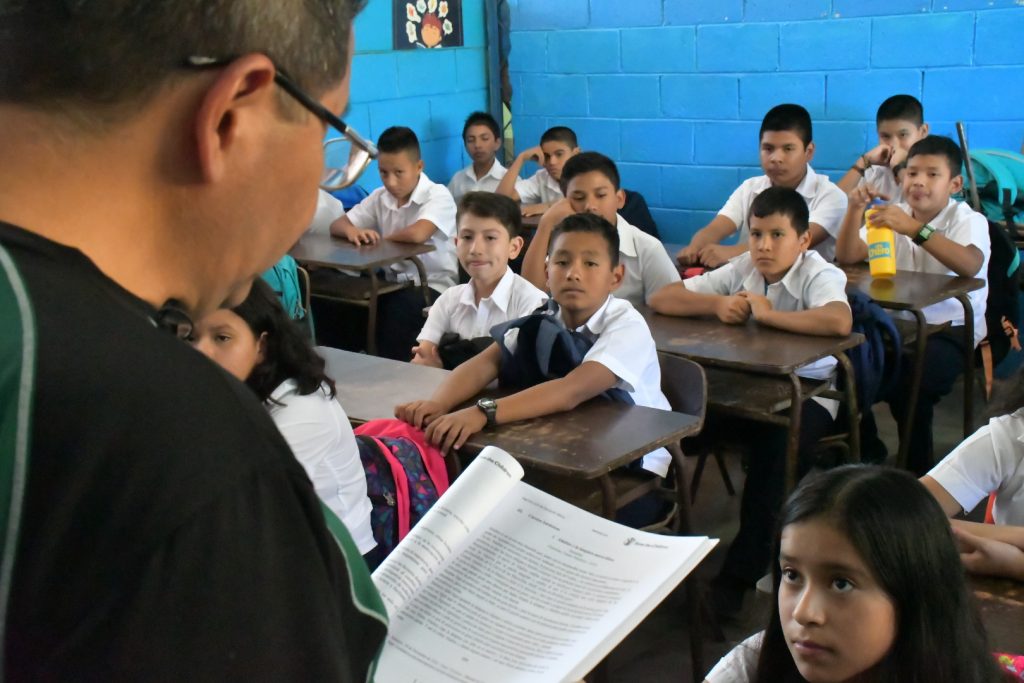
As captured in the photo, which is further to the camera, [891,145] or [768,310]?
[891,145]

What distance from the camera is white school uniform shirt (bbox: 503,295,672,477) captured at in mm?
2479

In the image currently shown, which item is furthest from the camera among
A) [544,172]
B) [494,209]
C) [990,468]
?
[544,172]

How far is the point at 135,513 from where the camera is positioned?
1.44 feet

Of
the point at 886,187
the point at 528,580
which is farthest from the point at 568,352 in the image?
the point at 886,187

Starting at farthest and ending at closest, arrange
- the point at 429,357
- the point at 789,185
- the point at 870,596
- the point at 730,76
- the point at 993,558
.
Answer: the point at 730,76 < the point at 789,185 < the point at 429,357 < the point at 993,558 < the point at 870,596

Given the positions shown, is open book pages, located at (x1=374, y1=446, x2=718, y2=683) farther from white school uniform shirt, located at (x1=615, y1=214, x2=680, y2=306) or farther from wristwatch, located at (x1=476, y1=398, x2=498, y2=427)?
white school uniform shirt, located at (x1=615, y1=214, x2=680, y2=306)

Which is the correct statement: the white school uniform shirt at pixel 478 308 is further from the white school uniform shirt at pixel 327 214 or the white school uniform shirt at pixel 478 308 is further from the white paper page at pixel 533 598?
the white paper page at pixel 533 598

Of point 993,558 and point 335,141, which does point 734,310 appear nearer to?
point 993,558

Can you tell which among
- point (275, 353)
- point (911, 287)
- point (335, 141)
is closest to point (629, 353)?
point (275, 353)

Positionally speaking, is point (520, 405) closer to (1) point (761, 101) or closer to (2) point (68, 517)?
(2) point (68, 517)

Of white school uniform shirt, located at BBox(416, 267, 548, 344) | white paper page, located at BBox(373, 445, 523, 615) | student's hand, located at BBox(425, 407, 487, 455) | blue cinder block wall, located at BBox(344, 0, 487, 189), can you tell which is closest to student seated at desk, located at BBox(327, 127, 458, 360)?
blue cinder block wall, located at BBox(344, 0, 487, 189)

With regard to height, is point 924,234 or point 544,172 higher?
point 544,172

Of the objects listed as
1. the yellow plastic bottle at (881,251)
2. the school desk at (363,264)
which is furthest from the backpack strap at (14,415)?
the school desk at (363,264)

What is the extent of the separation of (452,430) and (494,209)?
55.8 inches
